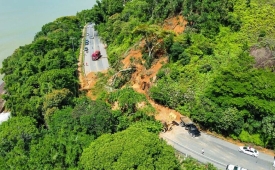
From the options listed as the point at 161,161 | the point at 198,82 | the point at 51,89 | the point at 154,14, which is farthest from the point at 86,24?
the point at 161,161

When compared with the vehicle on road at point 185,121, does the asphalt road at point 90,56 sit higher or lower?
higher

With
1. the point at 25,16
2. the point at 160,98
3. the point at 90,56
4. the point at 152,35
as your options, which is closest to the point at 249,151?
the point at 160,98

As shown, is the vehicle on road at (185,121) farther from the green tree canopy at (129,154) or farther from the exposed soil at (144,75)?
the green tree canopy at (129,154)

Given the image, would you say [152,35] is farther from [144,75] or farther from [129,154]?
[129,154]

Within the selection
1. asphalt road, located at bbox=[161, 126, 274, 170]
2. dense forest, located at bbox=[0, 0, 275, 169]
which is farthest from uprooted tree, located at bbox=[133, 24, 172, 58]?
asphalt road, located at bbox=[161, 126, 274, 170]

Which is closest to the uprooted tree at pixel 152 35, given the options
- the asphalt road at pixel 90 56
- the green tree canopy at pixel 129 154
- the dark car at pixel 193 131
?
the asphalt road at pixel 90 56

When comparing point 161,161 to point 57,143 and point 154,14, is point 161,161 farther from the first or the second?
point 154,14
